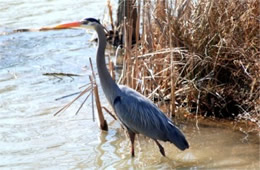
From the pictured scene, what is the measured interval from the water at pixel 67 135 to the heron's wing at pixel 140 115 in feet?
1.13

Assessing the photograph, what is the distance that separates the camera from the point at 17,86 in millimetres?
8688

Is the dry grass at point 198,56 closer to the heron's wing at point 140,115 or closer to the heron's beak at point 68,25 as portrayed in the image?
the heron's wing at point 140,115

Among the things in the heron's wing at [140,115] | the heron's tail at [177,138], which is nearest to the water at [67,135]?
the heron's tail at [177,138]

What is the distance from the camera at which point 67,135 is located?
678 centimetres

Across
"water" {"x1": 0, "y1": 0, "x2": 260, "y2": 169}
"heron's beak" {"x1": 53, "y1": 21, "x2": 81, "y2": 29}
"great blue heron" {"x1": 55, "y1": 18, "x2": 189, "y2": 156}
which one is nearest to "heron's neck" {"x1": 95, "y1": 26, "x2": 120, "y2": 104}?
"great blue heron" {"x1": 55, "y1": 18, "x2": 189, "y2": 156}

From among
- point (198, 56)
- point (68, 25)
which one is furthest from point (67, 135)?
point (198, 56)

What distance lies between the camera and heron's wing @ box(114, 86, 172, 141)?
19.3 feet

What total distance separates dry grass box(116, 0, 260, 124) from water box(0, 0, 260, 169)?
41 centimetres

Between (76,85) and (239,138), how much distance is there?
3196 millimetres

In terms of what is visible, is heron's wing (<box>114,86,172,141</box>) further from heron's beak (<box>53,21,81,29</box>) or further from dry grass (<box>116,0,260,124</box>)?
heron's beak (<box>53,21,81,29</box>)

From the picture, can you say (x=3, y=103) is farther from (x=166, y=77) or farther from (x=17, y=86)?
(x=166, y=77)

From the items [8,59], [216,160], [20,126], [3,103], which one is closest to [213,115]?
[216,160]

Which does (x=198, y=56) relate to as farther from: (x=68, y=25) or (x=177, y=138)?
(x=68, y=25)

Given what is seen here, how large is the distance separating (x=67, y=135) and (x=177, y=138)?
163 centimetres
